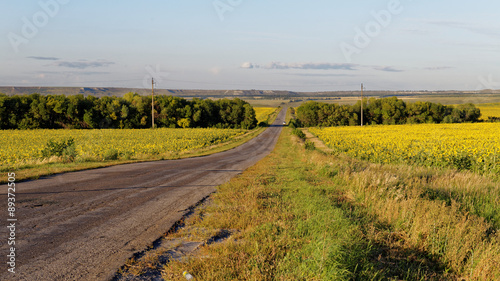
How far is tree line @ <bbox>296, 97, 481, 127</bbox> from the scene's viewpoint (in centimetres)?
9031

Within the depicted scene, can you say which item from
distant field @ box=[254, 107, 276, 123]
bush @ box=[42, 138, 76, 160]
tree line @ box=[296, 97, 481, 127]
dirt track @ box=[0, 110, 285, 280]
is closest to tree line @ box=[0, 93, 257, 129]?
tree line @ box=[296, 97, 481, 127]

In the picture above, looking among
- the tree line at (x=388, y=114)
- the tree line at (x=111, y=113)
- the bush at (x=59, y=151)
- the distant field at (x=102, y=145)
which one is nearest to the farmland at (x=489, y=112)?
the tree line at (x=388, y=114)

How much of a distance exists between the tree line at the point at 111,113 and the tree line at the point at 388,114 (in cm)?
1866

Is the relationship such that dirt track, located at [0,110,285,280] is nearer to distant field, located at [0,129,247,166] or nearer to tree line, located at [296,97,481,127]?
distant field, located at [0,129,247,166]

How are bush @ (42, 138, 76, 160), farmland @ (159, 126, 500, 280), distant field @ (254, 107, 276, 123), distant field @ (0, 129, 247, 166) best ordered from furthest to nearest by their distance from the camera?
distant field @ (254, 107, 276, 123)
distant field @ (0, 129, 247, 166)
bush @ (42, 138, 76, 160)
farmland @ (159, 126, 500, 280)

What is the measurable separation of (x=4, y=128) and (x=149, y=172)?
7408cm

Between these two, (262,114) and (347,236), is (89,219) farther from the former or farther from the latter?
(262,114)

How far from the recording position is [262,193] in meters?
10.5

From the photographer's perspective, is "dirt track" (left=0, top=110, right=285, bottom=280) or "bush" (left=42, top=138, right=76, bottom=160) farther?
"bush" (left=42, top=138, right=76, bottom=160)

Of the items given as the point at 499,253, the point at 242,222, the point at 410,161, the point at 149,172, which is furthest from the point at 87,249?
the point at 410,161

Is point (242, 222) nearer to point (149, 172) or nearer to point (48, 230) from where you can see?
point (48, 230)

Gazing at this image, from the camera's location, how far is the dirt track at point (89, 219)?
529cm

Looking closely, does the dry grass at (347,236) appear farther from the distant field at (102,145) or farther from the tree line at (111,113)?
the tree line at (111,113)

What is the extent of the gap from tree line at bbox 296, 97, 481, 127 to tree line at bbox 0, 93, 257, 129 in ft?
Answer: 61.2
